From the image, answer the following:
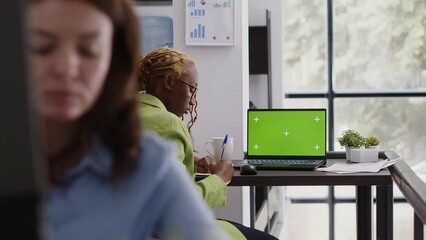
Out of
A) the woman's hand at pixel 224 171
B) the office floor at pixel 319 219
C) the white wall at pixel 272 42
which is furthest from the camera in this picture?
the office floor at pixel 319 219

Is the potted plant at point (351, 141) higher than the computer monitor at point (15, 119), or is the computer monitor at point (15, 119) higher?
the computer monitor at point (15, 119)

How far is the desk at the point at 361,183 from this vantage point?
2.31 meters

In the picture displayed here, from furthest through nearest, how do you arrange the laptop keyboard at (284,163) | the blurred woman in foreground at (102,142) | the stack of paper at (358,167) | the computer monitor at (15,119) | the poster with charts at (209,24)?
the poster with charts at (209,24) < the laptop keyboard at (284,163) < the stack of paper at (358,167) < the blurred woman in foreground at (102,142) < the computer monitor at (15,119)

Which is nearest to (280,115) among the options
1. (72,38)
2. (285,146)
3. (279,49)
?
(285,146)

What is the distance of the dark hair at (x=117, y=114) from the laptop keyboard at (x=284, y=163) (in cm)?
205

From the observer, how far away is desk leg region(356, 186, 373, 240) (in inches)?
104

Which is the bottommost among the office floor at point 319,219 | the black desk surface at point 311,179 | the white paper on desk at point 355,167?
the office floor at point 319,219

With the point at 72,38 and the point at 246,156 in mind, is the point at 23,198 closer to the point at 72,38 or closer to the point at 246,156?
the point at 72,38

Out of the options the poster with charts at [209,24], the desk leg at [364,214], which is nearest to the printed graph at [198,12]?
the poster with charts at [209,24]

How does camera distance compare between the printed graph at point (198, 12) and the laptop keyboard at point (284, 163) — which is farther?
the printed graph at point (198, 12)

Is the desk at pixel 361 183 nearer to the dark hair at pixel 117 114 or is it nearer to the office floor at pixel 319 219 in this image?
the dark hair at pixel 117 114

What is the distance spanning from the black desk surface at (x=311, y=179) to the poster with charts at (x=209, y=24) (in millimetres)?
817

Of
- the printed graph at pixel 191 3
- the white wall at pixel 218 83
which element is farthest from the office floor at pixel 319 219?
the printed graph at pixel 191 3

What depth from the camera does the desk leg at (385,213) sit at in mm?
2488
